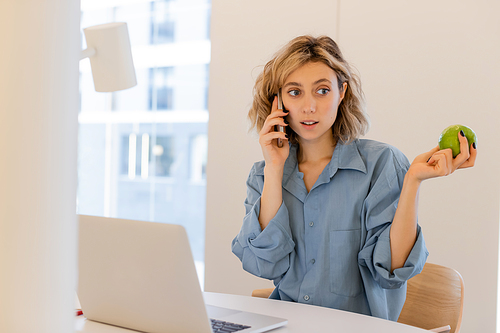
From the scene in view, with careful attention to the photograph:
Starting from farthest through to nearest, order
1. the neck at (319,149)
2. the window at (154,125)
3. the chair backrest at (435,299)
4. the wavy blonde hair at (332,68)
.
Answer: the window at (154,125)
the neck at (319,149)
the wavy blonde hair at (332,68)
the chair backrest at (435,299)

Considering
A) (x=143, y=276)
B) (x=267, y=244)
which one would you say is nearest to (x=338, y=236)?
(x=267, y=244)

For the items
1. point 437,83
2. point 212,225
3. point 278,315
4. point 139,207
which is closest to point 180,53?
point 139,207

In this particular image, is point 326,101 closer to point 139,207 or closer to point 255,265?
point 255,265

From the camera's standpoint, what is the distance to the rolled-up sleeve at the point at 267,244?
163 cm

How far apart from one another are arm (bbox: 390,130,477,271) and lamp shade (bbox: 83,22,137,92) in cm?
85

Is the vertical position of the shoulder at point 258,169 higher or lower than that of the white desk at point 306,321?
higher

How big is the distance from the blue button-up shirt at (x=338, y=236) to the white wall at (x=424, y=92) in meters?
1.22

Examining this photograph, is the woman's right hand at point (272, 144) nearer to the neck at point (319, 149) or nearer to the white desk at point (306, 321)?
the neck at point (319, 149)

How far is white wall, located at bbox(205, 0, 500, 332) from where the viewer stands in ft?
8.70

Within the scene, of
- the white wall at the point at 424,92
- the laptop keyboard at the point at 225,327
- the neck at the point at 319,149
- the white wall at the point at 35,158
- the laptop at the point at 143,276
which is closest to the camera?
the white wall at the point at 35,158

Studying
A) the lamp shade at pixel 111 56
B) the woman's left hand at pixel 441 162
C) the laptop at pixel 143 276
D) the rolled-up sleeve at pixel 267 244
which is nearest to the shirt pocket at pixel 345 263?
the rolled-up sleeve at pixel 267 244

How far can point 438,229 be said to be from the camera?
2.76 metres

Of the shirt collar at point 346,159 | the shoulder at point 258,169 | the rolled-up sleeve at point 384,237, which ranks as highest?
the shirt collar at point 346,159

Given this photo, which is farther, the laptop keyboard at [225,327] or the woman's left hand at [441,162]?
the woman's left hand at [441,162]
